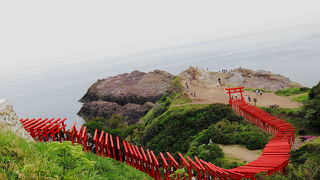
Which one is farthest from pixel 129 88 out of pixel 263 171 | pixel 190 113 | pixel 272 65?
pixel 272 65

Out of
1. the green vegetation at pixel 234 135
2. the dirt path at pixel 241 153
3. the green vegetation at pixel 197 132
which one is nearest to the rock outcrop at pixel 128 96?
the green vegetation at pixel 197 132

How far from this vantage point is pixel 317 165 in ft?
39.1

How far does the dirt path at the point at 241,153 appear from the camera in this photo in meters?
20.3

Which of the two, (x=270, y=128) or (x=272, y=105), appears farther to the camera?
(x=272, y=105)

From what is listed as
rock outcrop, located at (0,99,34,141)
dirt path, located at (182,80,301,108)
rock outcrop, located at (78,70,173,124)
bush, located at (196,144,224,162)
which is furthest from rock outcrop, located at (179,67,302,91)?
rock outcrop, located at (0,99,34,141)

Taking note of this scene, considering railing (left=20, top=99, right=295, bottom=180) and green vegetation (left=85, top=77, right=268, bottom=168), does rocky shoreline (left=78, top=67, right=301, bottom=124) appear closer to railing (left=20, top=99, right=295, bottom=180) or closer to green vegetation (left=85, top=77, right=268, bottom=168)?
green vegetation (left=85, top=77, right=268, bottom=168)

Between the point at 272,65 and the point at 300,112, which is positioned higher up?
the point at 300,112

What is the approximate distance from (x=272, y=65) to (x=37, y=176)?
426 feet

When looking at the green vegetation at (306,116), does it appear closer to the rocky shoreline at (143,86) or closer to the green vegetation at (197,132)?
the green vegetation at (197,132)

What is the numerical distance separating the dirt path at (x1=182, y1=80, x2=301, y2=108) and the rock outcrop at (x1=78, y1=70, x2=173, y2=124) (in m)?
15.7

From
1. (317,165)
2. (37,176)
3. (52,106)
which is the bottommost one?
(52,106)

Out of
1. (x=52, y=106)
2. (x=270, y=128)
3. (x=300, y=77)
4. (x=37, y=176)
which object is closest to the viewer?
(x=37, y=176)

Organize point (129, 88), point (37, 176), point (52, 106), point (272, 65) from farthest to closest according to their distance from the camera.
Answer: point (272, 65) → point (52, 106) → point (129, 88) → point (37, 176)

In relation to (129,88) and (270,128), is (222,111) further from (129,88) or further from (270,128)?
(129,88)
